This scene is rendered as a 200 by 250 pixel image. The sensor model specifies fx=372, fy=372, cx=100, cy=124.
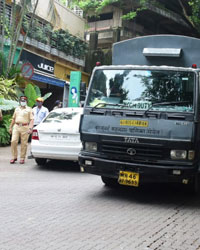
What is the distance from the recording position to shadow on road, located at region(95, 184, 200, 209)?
6645 mm

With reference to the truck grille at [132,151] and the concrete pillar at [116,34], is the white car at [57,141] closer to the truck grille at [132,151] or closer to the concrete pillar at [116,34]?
the truck grille at [132,151]

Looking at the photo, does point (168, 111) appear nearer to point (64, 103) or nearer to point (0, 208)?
point (0, 208)

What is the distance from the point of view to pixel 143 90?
6.71 metres

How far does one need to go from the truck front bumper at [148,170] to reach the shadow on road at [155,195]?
0.50m

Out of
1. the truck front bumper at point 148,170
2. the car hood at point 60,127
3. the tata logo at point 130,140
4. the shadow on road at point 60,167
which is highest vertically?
the car hood at point 60,127

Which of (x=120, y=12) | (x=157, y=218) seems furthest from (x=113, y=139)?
(x=120, y=12)

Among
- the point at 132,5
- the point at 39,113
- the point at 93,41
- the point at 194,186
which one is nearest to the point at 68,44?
the point at 93,41

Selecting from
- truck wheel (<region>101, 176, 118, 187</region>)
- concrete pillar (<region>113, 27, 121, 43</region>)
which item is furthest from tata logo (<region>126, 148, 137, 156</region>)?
concrete pillar (<region>113, 27, 121, 43</region>)

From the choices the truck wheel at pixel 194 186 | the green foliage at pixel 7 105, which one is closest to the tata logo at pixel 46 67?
the green foliage at pixel 7 105

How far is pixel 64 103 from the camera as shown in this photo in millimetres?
25969

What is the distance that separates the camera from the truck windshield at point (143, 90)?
6.49m

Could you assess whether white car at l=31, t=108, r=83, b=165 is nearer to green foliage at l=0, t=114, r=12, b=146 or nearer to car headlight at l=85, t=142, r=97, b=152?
car headlight at l=85, t=142, r=97, b=152

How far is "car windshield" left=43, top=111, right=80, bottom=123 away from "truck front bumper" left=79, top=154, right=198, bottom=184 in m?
3.73

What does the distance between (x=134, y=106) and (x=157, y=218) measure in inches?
79.5
